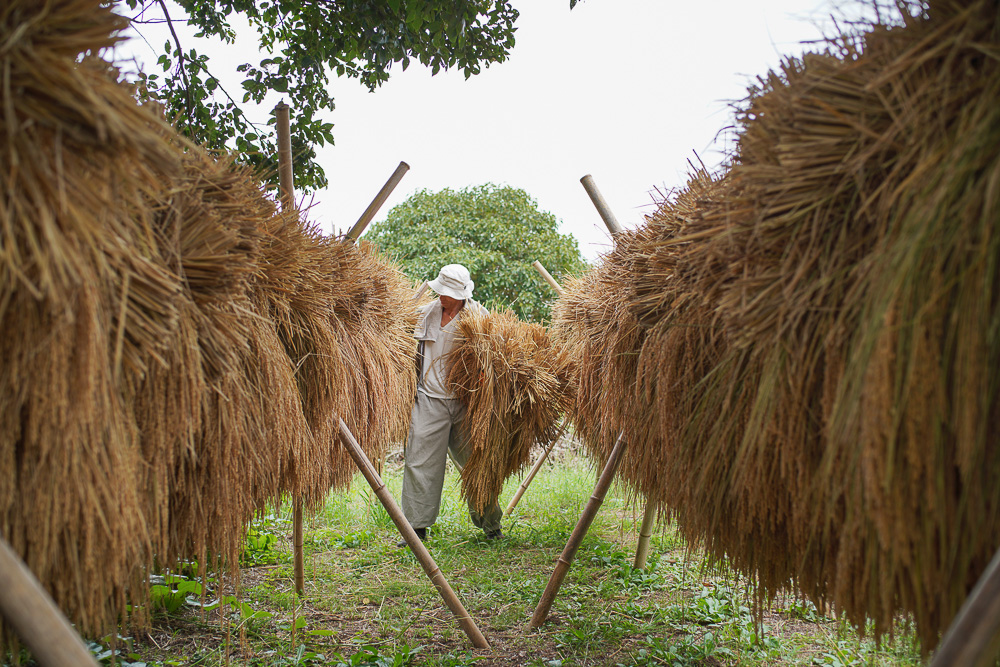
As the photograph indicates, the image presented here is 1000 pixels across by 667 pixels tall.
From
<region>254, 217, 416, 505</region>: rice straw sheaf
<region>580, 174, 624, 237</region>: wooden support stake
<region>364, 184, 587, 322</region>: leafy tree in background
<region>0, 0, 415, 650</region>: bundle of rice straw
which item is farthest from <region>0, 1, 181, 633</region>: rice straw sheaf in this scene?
<region>364, 184, 587, 322</region>: leafy tree in background

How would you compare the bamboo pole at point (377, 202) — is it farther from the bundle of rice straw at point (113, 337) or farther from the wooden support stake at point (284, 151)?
the bundle of rice straw at point (113, 337)

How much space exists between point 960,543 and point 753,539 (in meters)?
0.51

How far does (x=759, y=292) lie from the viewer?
1.20m

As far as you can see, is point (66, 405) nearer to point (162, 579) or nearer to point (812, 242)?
point (812, 242)

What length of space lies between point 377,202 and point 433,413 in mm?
1484

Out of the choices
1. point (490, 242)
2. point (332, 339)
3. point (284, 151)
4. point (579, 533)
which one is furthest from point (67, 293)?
point (490, 242)

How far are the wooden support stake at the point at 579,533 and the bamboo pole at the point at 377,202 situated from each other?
1.30 meters

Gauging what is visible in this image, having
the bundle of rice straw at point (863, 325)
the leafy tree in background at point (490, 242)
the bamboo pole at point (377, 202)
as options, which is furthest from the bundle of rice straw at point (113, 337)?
the leafy tree in background at point (490, 242)

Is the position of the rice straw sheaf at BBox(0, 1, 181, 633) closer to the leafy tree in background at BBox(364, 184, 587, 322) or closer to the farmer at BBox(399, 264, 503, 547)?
the farmer at BBox(399, 264, 503, 547)

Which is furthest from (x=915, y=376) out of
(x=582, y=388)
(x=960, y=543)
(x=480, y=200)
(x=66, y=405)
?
(x=480, y=200)

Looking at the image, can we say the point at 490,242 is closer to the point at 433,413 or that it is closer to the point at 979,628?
the point at 433,413

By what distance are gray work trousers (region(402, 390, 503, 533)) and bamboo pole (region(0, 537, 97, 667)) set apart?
2.87 metres

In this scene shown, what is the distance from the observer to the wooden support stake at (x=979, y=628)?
771mm

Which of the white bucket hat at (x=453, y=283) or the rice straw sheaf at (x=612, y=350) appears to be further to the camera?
the white bucket hat at (x=453, y=283)
